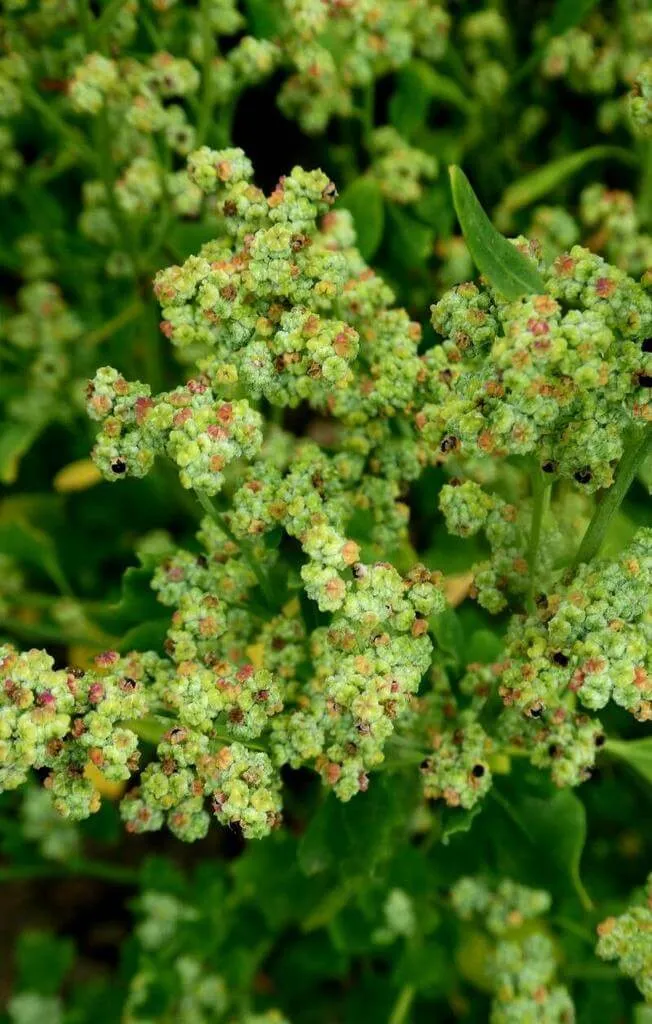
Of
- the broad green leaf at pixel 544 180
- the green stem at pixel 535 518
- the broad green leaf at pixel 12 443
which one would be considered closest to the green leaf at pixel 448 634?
the green stem at pixel 535 518

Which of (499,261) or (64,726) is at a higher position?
(499,261)

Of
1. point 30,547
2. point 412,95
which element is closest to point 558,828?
point 30,547

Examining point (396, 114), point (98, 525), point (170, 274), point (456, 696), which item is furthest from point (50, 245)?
point (456, 696)

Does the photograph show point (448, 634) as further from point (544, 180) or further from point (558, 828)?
point (544, 180)

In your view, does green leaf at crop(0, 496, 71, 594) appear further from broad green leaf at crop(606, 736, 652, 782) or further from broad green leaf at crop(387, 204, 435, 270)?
broad green leaf at crop(606, 736, 652, 782)

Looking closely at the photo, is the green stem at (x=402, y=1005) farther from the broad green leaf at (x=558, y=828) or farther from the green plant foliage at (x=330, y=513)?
the broad green leaf at (x=558, y=828)
